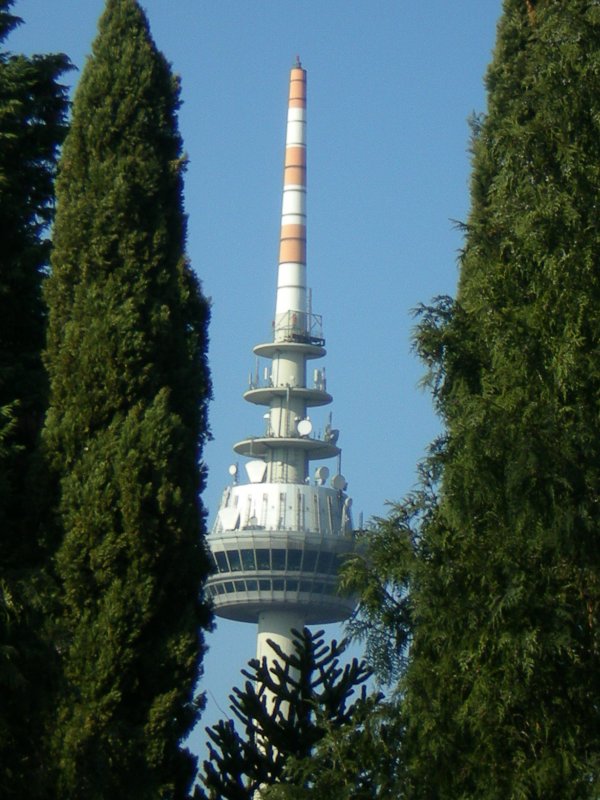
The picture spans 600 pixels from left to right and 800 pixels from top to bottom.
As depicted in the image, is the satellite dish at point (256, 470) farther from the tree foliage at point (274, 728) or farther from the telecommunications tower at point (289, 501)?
the tree foliage at point (274, 728)

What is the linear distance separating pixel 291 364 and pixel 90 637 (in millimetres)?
95154

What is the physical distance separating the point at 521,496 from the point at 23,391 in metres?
7.75

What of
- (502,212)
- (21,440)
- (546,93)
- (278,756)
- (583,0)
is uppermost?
(583,0)

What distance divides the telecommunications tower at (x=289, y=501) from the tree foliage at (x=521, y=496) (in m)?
90.3

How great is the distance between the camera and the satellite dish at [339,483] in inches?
4237

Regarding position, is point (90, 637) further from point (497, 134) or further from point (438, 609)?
point (497, 134)

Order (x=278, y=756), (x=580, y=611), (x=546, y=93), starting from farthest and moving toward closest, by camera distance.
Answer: (x=278, y=756) < (x=546, y=93) < (x=580, y=611)

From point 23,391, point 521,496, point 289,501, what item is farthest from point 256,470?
point 521,496

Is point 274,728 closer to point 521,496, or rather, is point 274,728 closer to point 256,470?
point 521,496

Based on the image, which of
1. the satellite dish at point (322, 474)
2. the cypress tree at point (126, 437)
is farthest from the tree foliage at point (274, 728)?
the satellite dish at point (322, 474)

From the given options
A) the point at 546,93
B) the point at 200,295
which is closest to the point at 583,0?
the point at 546,93

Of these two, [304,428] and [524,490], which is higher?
[304,428]

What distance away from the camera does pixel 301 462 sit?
358 feet

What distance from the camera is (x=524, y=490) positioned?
14391 millimetres
